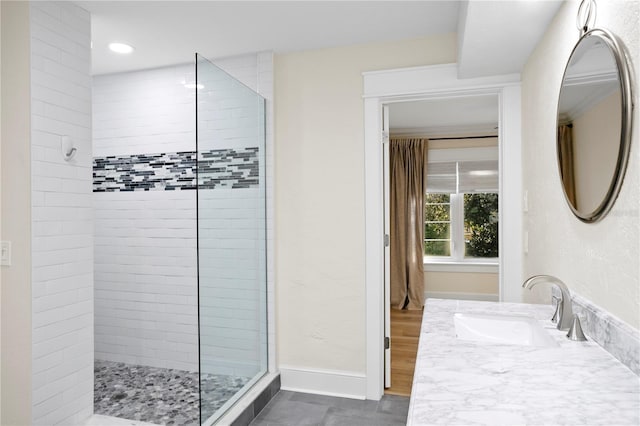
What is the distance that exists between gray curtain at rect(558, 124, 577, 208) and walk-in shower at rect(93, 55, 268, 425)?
1.72 meters

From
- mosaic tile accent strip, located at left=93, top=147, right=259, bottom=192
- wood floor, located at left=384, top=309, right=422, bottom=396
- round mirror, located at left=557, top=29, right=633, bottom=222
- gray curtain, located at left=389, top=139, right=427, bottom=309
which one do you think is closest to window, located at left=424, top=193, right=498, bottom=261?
gray curtain, located at left=389, top=139, right=427, bottom=309

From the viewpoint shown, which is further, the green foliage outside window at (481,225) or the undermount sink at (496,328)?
the green foliage outside window at (481,225)

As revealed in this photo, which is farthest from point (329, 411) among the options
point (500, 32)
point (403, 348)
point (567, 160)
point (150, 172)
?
point (500, 32)

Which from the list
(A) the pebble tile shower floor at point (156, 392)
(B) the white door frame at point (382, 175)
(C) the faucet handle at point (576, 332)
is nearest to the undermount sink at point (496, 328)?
(C) the faucet handle at point (576, 332)

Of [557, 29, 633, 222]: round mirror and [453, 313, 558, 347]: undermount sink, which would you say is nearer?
[557, 29, 633, 222]: round mirror

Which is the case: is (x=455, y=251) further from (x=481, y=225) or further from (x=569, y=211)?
(x=569, y=211)

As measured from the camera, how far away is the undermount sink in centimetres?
159

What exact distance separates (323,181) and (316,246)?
1.53ft

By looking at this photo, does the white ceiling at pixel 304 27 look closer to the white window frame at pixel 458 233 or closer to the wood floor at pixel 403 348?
the wood floor at pixel 403 348

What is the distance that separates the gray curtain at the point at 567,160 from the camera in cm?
154

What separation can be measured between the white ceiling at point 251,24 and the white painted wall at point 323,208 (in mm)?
160

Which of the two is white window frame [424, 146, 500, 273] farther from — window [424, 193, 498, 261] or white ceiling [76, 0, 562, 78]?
white ceiling [76, 0, 562, 78]

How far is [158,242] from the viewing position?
130 inches

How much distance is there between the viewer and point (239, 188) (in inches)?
102
